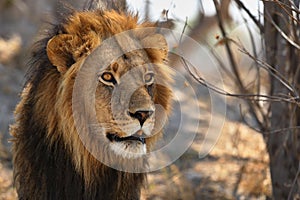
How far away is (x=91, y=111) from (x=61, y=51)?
0.36 m

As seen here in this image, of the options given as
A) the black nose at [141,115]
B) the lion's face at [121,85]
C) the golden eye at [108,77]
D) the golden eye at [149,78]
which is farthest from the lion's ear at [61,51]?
the black nose at [141,115]

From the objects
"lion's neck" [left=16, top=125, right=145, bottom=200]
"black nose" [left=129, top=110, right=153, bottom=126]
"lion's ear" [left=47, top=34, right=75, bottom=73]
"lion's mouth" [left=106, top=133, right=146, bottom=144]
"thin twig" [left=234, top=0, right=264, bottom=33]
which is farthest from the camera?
"thin twig" [left=234, top=0, right=264, bottom=33]

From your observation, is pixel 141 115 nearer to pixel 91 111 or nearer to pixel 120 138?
pixel 120 138

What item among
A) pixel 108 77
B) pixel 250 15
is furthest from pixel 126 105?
Answer: pixel 250 15

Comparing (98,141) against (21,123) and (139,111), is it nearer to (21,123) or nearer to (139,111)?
(139,111)

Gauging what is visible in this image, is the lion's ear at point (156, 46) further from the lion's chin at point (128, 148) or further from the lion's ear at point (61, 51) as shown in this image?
the lion's chin at point (128, 148)

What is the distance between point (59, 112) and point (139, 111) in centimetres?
51

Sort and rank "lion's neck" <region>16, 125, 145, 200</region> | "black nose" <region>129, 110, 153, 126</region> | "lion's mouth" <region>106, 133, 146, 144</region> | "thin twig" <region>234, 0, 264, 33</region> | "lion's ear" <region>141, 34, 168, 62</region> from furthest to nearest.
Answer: "thin twig" <region>234, 0, 264, 33</region>, "lion's ear" <region>141, 34, 168, 62</region>, "lion's neck" <region>16, 125, 145, 200</region>, "lion's mouth" <region>106, 133, 146, 144</region>, "black nose" <region>129, 110, 153, 126</region>

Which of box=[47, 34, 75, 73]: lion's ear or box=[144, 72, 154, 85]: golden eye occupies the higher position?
box=[47, 34, 75, 73]: lion's ear

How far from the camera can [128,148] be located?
3.51 m

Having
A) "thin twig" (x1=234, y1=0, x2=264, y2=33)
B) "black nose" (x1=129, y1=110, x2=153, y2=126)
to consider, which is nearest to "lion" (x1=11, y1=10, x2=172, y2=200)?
"black nose" (x1=129, y1=110, x2=153, y2=126)

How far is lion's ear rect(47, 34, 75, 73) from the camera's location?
3607mm

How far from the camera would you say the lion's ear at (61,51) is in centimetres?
361

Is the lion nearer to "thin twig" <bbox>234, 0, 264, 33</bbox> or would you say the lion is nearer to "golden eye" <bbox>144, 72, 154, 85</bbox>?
"golden eye" <bbox>144, 72, 154, 85</bbox>
